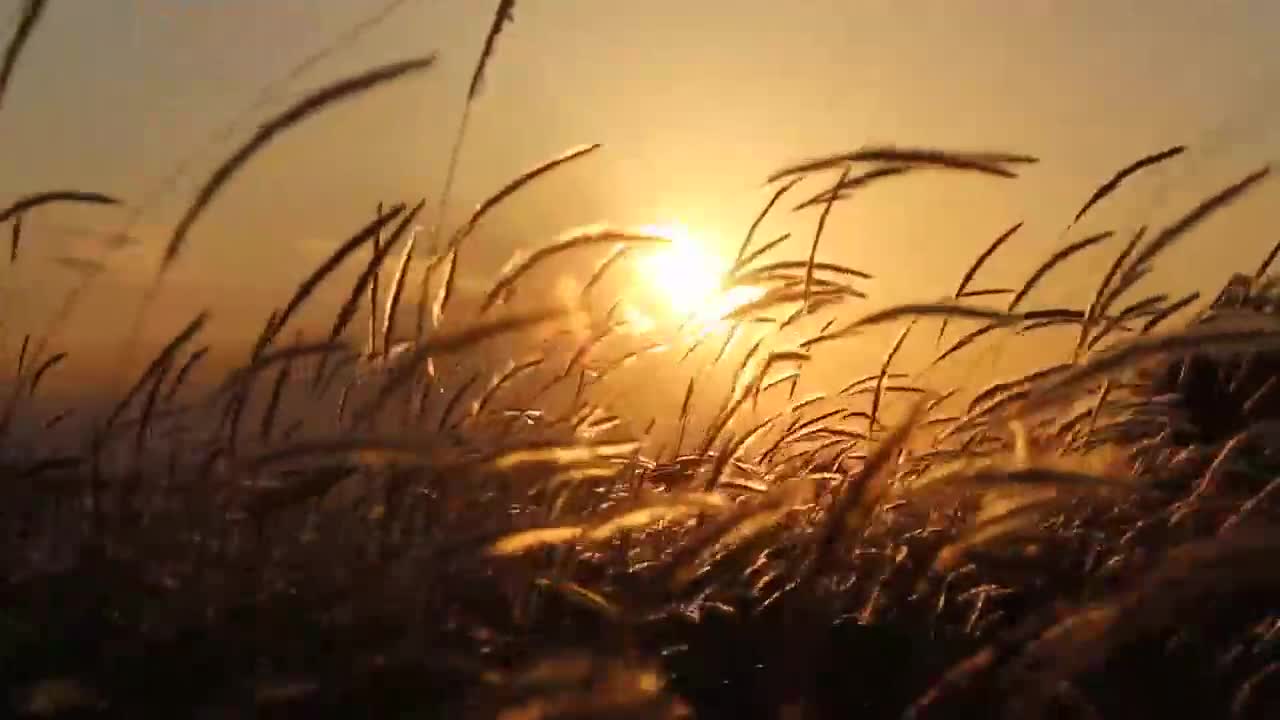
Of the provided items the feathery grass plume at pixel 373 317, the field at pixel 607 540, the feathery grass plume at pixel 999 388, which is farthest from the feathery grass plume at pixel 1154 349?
the feathery grass plume at pixel 373 317

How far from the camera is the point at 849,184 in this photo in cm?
180

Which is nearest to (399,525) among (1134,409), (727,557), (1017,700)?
(727,557)

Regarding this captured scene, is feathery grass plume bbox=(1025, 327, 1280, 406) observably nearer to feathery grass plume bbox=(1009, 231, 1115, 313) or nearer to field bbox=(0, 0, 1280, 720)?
field bbox=(0, 0, 1280, 720)

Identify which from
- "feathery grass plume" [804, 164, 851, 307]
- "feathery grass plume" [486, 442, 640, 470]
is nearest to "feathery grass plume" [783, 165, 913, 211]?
"feathery grass plume" [804, 164, 851, 307]

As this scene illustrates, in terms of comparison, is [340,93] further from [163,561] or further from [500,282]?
[163,561]

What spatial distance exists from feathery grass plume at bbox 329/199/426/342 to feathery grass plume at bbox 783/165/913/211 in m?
0.58

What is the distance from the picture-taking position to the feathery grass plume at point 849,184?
1.65m

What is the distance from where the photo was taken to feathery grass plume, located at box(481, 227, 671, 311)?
64.3 inches

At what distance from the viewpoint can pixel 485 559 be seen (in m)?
1.09

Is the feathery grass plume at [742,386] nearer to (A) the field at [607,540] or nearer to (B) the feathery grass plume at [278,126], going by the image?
(A) the field at [607,540]

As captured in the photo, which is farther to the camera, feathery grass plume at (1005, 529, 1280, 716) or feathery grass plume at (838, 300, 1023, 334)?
feathery grass plume at (838, 300, 1023, 334)

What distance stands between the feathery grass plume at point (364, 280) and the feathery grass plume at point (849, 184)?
576 mm

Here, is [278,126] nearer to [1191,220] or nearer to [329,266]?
[329,266]

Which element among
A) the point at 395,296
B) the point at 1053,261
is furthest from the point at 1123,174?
the point at 395,296
